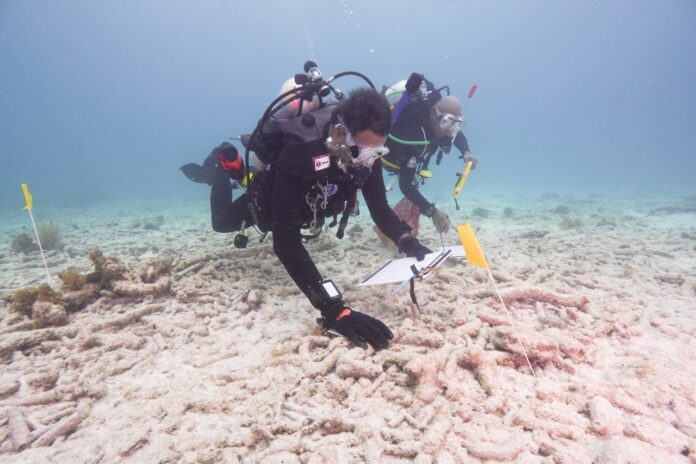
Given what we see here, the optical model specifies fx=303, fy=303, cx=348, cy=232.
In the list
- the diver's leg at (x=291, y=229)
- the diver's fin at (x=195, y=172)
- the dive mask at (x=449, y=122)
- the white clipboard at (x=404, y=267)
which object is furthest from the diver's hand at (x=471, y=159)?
the diver's fin at (x=195, y=172)

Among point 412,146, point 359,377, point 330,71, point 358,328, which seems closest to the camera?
point 359,377

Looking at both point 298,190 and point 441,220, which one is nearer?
point 298,190

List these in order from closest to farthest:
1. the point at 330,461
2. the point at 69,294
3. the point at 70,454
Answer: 1. the point at 330,461
2. the point at 70,454
3. the point at 69,294

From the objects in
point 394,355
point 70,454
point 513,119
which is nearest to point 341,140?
point 394,355

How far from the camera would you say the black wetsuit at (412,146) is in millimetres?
6371

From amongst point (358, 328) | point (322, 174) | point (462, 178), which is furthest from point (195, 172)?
point (462, 178)

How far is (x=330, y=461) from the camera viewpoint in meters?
1.74

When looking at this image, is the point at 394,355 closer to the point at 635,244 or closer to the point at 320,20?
the point at 635,244

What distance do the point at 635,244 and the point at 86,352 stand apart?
34.0 ft

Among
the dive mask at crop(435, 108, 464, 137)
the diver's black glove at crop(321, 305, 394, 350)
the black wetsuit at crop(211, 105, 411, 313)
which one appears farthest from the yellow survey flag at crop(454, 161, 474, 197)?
the diver's black glove at crop(321, 305, 394, 350)

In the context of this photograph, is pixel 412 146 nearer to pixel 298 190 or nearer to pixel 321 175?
pixel 321 175

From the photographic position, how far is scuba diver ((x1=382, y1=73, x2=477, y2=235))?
612 centimetres

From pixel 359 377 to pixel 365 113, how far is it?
2.41m

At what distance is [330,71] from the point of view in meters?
118
